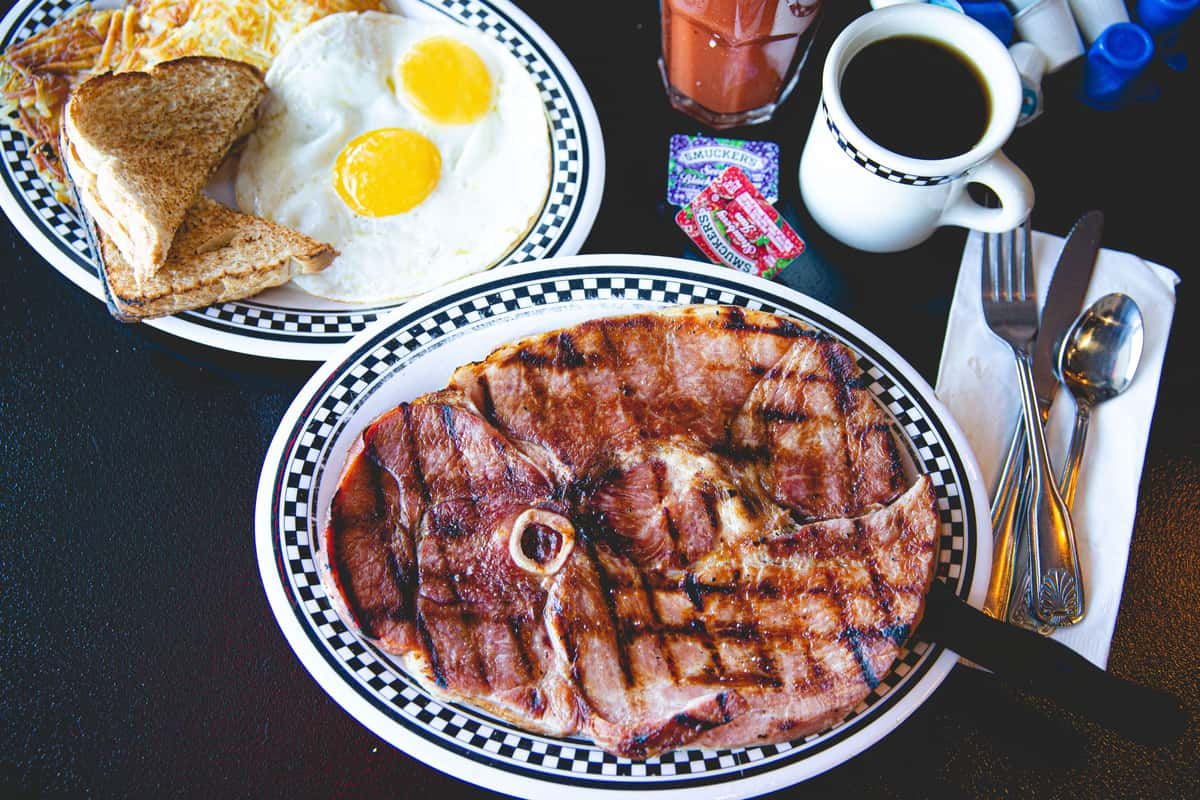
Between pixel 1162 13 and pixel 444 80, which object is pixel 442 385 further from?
pixel 1162 13

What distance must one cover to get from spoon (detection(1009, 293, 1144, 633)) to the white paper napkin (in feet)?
0.09

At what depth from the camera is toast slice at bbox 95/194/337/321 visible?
2229 mm

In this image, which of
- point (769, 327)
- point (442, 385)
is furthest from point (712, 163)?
point (442, 385)

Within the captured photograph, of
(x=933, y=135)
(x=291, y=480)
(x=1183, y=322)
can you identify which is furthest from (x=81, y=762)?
(x=1183, y=322)

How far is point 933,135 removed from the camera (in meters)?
2.17

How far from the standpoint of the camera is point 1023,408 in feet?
7.48

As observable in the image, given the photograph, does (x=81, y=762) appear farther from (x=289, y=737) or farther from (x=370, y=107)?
(x=370, y=107)

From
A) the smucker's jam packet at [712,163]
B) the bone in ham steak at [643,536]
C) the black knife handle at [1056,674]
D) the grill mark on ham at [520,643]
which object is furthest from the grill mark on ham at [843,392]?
the grill mark on ham at [520,643]

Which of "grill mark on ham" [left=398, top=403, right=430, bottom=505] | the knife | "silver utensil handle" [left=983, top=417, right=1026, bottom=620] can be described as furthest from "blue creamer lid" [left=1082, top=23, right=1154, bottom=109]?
"grill mark on ham" [left=398, top=403, right=430, bottom=505]

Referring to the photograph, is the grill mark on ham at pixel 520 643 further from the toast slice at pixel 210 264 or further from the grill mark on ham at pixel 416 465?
the toast slice at pixel 210 264

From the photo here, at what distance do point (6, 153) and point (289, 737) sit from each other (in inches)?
67.1

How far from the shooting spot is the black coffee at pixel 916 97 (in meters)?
2.17

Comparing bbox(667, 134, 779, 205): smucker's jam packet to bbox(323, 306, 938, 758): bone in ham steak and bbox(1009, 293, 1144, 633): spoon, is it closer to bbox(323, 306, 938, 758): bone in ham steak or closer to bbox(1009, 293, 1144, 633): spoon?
bbox(323, 306, 938, 758): bone in ham steak

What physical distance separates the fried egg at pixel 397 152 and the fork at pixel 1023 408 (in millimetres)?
1254
